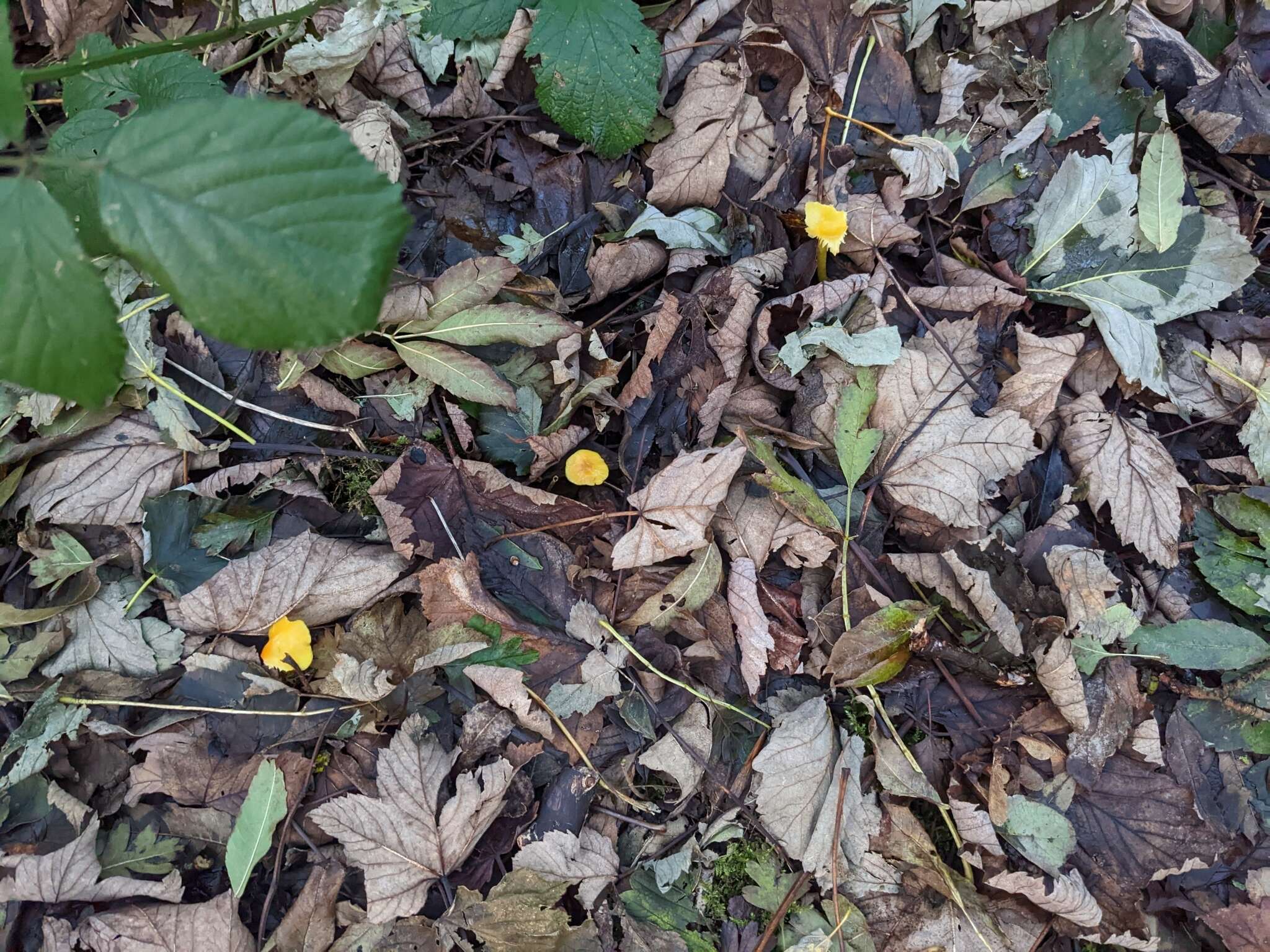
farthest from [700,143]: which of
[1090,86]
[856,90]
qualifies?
[1090,86]

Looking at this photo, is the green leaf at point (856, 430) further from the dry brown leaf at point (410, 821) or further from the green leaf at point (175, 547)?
the green leaf at point (175, 547)

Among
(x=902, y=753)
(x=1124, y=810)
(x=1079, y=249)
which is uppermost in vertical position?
(x=1079, y=249)

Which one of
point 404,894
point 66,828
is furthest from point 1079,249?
point 66,828

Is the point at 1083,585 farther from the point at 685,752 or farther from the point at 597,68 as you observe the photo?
the point at 597,68

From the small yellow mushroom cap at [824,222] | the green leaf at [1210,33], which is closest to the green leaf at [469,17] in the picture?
the small yellow mushroom cap at [824,222]

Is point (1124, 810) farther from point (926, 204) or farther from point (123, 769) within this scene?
point (123, 769)

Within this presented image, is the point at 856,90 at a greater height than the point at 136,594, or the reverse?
the point at 856,90
